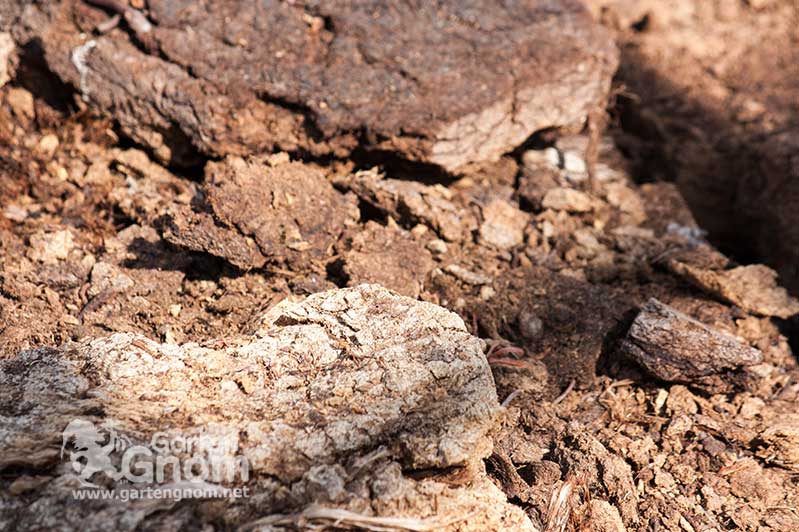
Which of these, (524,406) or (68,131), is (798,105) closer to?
(524,406)

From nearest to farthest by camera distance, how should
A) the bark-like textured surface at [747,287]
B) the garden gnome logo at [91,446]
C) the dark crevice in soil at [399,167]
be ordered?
the garden gnome logo at [91,446]
the bark-like textured surface at [747,287]
the dark crevice in soil at [399,167]

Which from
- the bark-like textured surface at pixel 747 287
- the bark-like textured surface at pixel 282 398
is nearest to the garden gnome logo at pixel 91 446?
the bark-like textured surface at pixel 282 398

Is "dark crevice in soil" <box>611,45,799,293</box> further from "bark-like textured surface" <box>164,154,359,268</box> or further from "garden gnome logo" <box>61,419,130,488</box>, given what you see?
"garden gnome logo" <box>61,419,130,488</box>

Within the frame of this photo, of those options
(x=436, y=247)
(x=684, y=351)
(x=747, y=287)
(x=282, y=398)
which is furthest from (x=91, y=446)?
(x=747, y=287)

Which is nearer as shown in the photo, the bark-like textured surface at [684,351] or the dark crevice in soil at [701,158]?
the bark-like textured surface at [684,351]

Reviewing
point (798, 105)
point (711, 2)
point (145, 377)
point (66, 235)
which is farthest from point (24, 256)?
point (711, 2)

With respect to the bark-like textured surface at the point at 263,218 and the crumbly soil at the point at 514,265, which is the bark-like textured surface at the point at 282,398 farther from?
the bark-like textured surface at the point at 263,218

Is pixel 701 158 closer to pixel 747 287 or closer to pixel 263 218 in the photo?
pixel 747 287
